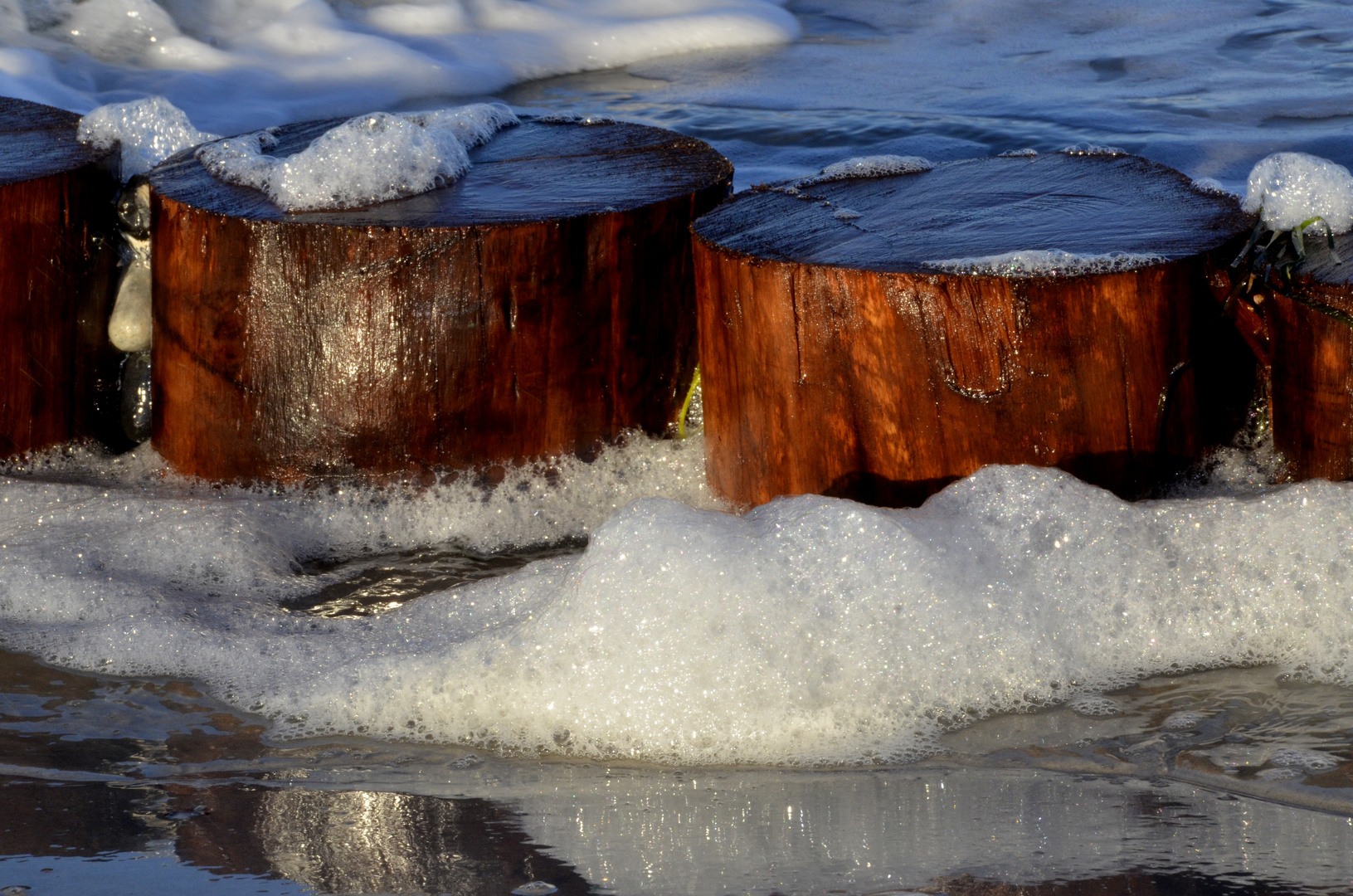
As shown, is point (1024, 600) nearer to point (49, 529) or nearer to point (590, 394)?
point (590, 394)

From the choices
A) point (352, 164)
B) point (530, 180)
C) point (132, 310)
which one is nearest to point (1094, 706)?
point (530, 180)

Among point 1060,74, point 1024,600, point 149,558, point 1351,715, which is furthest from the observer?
point 1060,74

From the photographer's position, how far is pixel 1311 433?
7.06ft

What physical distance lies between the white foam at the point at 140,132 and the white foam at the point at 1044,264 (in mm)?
1725

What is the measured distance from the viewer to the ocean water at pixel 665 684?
1.50 m

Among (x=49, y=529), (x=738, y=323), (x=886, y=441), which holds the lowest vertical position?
(x=49, y=529)

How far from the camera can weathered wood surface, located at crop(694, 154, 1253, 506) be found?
6.77 feet

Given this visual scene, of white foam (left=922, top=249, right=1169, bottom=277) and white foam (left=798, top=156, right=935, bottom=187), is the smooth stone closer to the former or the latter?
white foam (left=798, top=156, right=935, bottom=187)

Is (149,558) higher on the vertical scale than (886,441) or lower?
lower

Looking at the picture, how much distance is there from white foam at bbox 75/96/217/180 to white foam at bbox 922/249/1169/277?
1725 millimetres

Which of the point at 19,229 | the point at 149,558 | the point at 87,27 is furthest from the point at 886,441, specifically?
the point at 87,27

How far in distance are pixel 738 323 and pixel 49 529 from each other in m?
1.26

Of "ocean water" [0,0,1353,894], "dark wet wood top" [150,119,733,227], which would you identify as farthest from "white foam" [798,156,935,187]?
"ocean water" [0,0,1353,894]

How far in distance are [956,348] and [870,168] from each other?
71 cm
